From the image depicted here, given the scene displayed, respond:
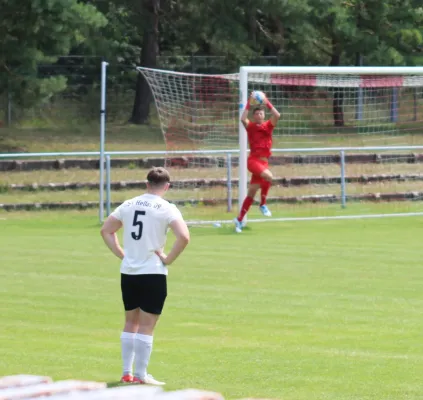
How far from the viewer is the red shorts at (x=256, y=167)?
19375 mm

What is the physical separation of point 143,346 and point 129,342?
0.14 meters

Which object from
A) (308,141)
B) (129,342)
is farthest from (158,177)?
(308,141)

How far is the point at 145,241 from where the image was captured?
8.43m

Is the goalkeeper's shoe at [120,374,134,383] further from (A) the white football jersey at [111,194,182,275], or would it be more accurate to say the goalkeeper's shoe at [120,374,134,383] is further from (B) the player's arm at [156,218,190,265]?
(B) the player's arm at [156,218,190,265]

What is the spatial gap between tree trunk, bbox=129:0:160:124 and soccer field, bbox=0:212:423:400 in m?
17.1

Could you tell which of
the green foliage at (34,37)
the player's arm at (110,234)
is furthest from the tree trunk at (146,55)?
the player's arm at (110,234)

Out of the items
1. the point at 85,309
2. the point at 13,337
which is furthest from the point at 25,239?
the point at 13,337

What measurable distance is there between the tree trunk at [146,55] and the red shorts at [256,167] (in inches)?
650

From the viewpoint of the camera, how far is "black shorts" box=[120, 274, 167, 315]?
8469mm

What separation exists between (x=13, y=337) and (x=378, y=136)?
58.0 feet

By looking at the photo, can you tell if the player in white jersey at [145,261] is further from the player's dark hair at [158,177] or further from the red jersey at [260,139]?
the red jersey at [260,139]

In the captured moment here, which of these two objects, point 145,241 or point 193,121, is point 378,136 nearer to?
point 193,121

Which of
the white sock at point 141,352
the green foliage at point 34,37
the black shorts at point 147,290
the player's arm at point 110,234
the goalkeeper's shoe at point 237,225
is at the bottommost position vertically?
the goalkeeper's shoe at point 237,225

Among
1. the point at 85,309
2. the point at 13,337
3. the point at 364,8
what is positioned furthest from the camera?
the point at 364,8
